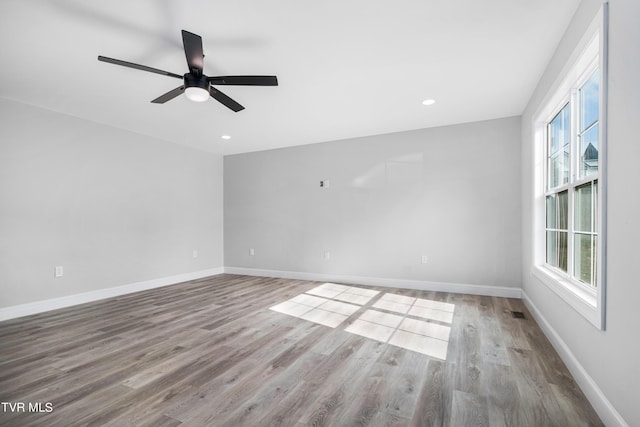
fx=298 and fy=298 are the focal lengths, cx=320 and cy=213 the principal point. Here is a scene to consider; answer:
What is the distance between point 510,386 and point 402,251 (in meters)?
2.80

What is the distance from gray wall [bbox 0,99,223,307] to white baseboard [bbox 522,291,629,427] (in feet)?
17.2

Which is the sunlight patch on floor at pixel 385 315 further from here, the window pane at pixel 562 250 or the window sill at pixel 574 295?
the window pane at pixel 562 250

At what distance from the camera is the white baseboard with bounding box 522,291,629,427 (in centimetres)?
149

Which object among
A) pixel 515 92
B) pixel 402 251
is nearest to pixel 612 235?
pixel 515 92

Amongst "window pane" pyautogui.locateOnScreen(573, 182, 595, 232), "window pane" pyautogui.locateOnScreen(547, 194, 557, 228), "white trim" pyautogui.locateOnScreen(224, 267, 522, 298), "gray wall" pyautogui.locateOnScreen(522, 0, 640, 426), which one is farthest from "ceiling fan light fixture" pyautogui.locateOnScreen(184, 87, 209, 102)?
"white trim" pyautogui.locateOnScreen(224, 267, 522, 298)

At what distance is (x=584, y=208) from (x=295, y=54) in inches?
100

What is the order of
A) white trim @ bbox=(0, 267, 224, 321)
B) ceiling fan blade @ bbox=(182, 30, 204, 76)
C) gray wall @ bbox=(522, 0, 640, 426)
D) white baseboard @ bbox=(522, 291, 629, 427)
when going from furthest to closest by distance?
white trim @ bbox=(0, 267, 224, 321) → ceiling fan blade @ bbox=(182, 30, 204, 76) → white baseboard @ bbox=(522, 291, 629, 427) → gray wall @ bbox=(522, 0, 640, 426)

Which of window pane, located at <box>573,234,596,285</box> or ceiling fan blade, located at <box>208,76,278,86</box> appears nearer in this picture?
window pane, located at <box>573,234,596,285</box>

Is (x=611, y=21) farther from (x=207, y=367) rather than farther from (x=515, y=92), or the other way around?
(x=207, y=367)

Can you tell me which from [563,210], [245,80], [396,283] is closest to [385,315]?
[396,283]

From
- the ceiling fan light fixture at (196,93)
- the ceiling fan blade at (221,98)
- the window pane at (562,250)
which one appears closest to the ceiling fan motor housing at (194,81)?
the ceiling fan light fixture at (196,93)

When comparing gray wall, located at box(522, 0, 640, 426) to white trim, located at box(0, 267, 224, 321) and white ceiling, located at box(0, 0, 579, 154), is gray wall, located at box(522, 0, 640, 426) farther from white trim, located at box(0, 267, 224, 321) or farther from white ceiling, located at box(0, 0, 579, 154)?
white trim, located at box(0, 267, 224, 321)

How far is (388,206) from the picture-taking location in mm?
4781

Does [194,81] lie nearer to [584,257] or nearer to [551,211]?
[584,257]
